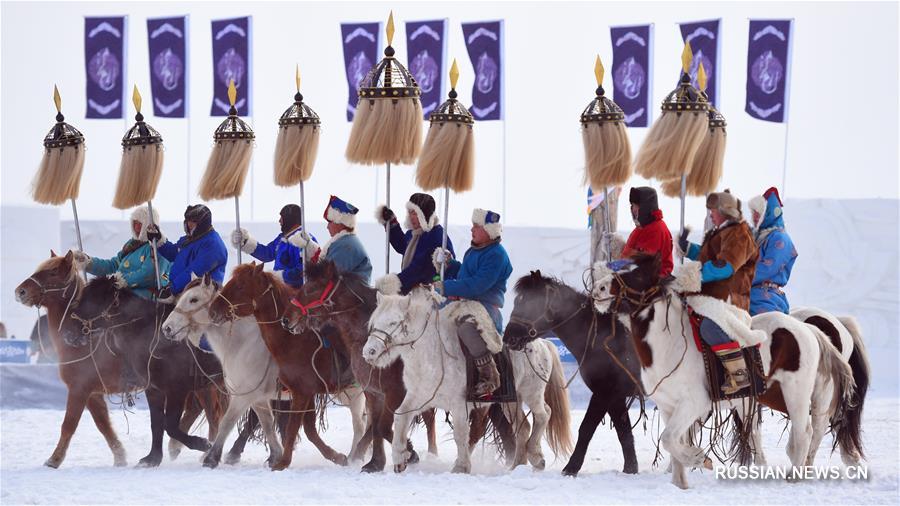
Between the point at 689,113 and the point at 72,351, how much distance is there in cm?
580

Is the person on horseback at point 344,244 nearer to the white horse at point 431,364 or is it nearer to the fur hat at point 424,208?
the fur hat at point 424,208

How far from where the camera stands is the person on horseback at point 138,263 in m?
11.9

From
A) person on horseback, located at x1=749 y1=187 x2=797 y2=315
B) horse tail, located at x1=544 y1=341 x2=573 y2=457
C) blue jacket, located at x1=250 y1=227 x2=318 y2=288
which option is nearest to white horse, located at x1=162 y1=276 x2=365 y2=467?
blue jacket, located at x1=250 y1=227 x2=318 y2=288

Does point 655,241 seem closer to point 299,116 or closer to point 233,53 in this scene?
point 299,116

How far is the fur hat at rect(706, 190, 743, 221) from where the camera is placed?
383 inches

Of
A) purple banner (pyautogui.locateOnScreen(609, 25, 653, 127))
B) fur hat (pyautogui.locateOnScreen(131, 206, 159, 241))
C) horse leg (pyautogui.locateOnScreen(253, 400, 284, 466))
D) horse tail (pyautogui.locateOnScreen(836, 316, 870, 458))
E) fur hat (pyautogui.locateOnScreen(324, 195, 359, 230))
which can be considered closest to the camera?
horse tail (pyautogui.locateOnScreen(836, 316, 870, 458))

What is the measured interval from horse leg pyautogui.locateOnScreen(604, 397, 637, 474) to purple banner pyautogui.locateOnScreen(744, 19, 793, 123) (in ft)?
34.8

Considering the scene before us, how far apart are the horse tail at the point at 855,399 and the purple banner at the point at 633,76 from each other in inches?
315

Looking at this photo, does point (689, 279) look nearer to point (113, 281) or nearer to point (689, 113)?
point (689, 113)

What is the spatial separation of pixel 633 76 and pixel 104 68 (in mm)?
8236

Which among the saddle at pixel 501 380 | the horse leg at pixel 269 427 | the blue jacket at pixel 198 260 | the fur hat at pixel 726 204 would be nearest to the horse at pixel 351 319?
the saddle at pixel 501 380

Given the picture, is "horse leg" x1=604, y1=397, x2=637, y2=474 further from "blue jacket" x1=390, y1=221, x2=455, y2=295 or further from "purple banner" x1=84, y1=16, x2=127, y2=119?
"purple banner" x1=84, y1=16, x2=127, y2=119

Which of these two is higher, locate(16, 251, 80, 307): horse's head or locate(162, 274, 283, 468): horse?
locate(16, 251, 80, 307): horse's head

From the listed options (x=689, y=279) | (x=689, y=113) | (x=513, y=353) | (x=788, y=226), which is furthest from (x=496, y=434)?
(x=788, y=226)
